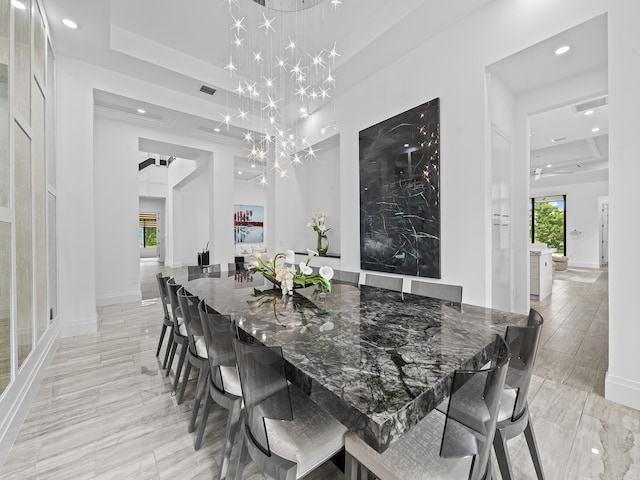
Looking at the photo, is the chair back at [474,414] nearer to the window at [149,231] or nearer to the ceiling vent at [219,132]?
the ceiling vent at [219,132]

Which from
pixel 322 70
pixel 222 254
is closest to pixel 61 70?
pixel 322 70

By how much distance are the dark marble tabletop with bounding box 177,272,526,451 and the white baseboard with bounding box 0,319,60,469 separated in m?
1.24

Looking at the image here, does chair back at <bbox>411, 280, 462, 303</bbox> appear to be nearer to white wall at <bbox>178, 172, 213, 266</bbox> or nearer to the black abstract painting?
the black abstract painting

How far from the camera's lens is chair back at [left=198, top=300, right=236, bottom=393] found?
122cm

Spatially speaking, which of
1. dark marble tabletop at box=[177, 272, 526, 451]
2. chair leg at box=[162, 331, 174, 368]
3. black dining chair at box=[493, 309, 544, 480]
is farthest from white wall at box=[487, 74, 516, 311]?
chair leg at box=[162, 331, 174, 368]

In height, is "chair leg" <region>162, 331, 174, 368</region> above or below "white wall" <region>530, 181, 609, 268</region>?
below

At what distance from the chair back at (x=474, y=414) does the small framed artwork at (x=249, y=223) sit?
11244mm

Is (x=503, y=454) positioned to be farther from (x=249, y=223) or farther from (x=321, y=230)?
(x=249, y=223)

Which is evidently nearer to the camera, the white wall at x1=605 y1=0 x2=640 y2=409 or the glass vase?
the white wall at x1=605 y1=0 x2=640 y2=409

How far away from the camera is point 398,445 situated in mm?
897

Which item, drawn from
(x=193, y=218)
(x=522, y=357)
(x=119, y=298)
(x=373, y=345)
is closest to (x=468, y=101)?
(x=522, y=357)

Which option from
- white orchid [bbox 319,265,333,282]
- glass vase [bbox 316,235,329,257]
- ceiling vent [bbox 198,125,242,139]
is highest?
ceiling vent [bbox 198,125,242,139]

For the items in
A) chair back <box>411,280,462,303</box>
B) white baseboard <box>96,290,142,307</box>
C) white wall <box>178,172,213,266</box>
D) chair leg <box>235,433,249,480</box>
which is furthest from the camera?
white wall <box>178,172,213,266</box>

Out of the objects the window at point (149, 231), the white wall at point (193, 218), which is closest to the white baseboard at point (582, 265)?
the white wall at point (193, 218)
